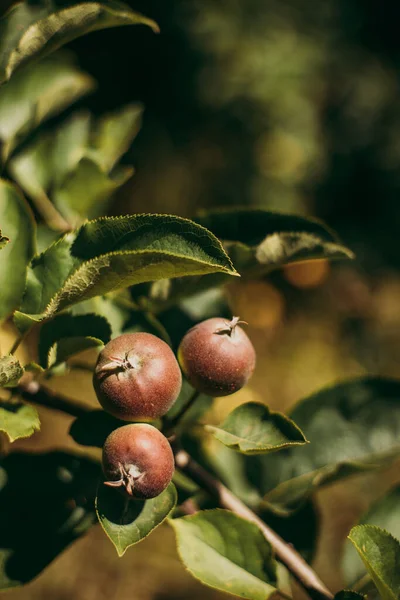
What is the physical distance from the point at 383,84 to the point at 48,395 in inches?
177

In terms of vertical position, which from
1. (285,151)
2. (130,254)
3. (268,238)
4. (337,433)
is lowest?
(285,151)

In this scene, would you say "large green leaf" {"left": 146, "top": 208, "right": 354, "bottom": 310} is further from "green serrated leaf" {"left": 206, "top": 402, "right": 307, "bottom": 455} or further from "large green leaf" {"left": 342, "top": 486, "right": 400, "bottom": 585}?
"large green leaf" {"left": 342, "top": 486, "right": 400, "bottom": 585}

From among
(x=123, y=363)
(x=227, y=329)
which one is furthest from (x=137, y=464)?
(x=227, y=329)

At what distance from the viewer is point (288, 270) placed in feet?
14.2

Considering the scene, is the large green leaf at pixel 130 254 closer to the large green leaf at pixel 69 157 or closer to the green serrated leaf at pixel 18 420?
the green serrated leaf at pixel 18 420

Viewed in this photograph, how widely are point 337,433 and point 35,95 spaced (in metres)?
0.95

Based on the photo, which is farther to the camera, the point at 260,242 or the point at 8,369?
the point at 260,242

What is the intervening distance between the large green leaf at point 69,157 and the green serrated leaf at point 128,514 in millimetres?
592

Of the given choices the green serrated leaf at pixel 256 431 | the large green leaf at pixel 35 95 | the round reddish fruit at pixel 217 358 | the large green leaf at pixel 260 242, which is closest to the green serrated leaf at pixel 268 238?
the large green leaf at pixel 260 242

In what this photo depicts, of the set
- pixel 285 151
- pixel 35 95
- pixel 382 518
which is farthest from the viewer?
pixel 285 151

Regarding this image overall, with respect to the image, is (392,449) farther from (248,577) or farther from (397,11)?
(397,11)

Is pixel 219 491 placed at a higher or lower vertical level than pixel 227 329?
lower

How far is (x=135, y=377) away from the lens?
0.74 meters

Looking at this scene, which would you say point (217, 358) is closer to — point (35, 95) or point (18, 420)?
point (18, 420)
